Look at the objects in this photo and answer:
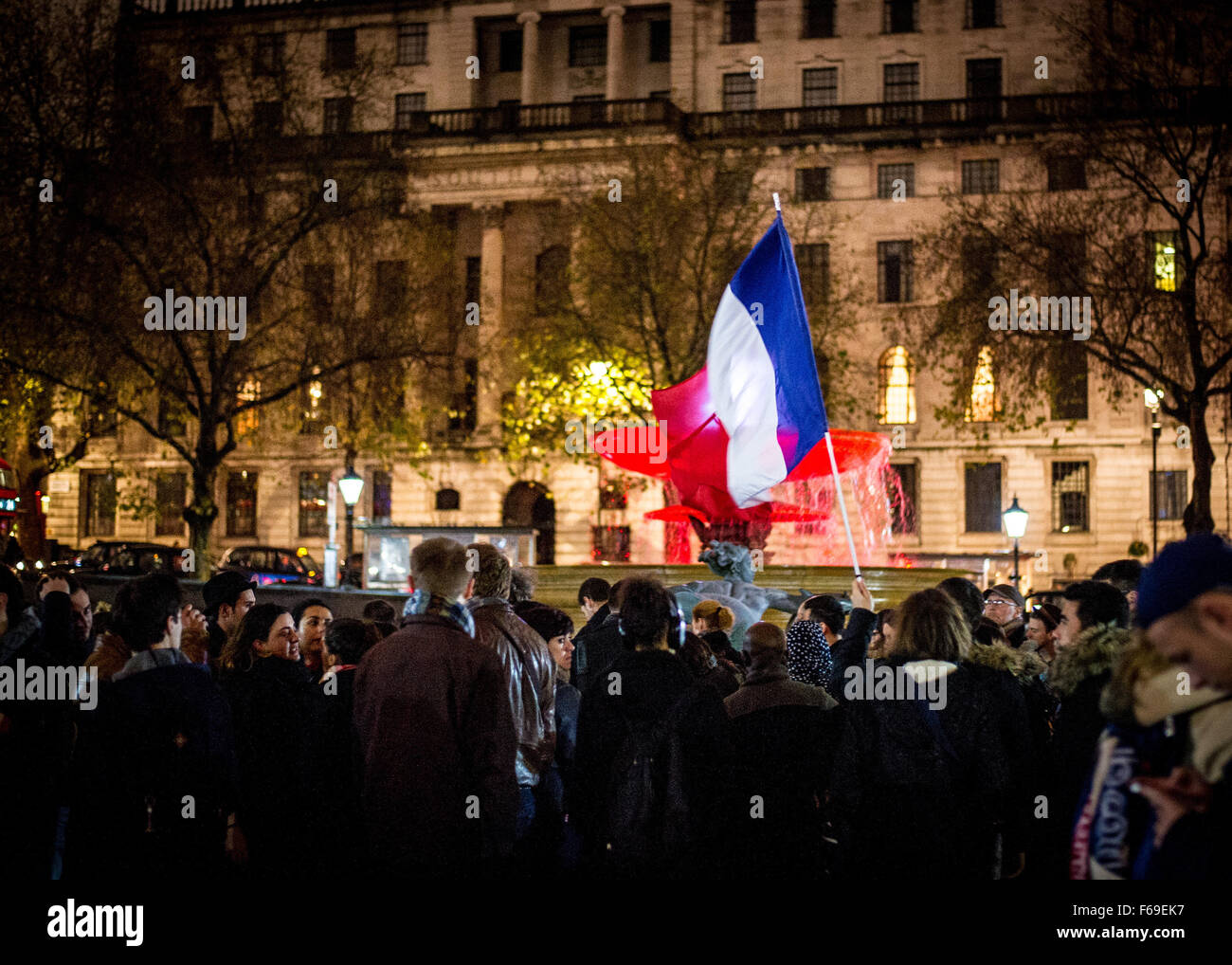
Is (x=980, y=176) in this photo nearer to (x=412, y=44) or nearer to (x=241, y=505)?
(x=412, y=44)

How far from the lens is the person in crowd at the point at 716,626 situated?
7.70m

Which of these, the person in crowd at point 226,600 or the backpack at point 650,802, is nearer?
the backpack at point 650,802

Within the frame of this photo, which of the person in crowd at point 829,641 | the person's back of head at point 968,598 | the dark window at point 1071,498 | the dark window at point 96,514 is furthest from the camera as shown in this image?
the dark window at point 96,514

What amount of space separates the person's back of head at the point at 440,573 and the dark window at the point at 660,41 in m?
51.3

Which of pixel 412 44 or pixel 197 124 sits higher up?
pixel 412 44

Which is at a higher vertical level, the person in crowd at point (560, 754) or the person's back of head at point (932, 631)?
the person's back of head at point (932, 631)

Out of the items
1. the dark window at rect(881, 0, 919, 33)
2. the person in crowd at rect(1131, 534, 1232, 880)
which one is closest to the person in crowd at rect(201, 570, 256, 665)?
the person in crowd at rect(1131, 534, 1232, 880)

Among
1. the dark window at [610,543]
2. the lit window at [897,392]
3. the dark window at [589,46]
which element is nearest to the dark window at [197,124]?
the dark window at [610,543]

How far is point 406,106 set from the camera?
5366 cm

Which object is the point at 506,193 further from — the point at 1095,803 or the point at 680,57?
the point at 1095,803

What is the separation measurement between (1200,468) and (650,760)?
78.8 ft

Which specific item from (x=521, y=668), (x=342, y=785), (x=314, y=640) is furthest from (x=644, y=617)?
(x=314, y=640)

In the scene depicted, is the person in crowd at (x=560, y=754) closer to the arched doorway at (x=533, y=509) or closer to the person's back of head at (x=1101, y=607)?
the person's back of head at (x=1101, y=607)
